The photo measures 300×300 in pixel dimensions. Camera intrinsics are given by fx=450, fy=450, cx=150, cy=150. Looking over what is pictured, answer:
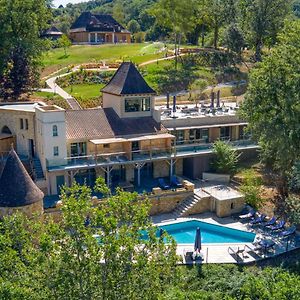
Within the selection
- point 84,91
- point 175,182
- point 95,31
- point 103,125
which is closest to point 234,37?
point 84,91

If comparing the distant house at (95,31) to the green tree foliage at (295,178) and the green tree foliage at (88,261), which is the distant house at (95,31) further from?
the green tree foliage at (88,261)

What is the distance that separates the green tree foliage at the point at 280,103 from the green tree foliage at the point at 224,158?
10.1 ft

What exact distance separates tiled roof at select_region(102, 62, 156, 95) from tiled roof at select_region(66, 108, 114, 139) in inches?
104

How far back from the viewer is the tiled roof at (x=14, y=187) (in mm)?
28291

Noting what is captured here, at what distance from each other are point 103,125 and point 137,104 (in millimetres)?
3984

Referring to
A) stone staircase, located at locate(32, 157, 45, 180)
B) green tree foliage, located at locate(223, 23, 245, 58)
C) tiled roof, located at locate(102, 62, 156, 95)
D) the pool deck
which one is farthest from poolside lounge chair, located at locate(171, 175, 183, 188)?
green tree foliage, located at locate(223, 23, 245, 58)

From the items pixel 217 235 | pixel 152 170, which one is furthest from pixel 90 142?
pixel 217 235

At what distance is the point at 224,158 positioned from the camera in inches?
1507

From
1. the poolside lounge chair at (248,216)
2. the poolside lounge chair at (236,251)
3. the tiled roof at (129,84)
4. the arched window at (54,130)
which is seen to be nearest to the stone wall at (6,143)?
the arched window at (54,130)

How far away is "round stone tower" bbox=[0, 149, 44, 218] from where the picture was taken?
2828cm

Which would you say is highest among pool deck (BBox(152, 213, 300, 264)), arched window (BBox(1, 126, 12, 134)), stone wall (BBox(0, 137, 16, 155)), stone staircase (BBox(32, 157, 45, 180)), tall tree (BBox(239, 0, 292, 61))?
tall tree (BBox(239, 0, 292, 61))

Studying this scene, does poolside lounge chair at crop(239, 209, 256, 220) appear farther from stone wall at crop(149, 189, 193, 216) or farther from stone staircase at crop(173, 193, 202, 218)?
stone wall at crop(149, 189, 193, 216)

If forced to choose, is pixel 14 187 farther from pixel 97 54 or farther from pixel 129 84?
pixel 97 54

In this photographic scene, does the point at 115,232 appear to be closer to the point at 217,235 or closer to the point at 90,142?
the point at 217,235
